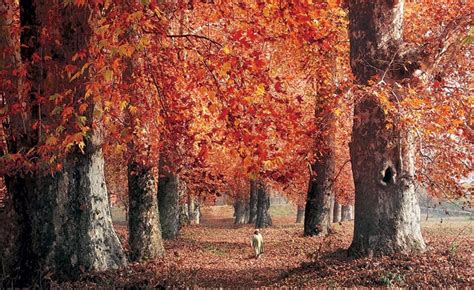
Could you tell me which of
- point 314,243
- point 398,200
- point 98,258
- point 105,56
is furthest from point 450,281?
point 314,243

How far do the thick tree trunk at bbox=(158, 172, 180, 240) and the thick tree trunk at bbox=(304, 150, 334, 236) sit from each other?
576 cm

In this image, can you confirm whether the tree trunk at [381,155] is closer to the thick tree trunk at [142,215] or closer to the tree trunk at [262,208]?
the thick tree trunk at [142,215]

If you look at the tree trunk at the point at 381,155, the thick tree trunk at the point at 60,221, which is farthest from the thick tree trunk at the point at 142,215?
the tree trunk at the point at 381,155

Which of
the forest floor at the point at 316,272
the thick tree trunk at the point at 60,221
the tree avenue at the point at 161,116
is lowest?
the forest floor at the point at 316,272

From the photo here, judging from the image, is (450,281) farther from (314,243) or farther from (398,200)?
(314,243)

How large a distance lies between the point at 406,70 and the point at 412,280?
449 centimetres

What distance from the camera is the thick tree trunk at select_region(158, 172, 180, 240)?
22.1 meters

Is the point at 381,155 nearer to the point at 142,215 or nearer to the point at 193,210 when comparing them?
the point at 142,215

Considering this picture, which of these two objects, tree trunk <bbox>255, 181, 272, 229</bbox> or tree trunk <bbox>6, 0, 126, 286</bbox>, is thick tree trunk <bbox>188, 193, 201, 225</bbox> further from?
tree trunk <bbox>6, 0, 126, 286</bbox>

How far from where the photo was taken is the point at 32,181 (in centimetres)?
993

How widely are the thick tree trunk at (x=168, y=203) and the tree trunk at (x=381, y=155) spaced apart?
11.2 meters

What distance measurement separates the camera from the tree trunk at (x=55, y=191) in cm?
973

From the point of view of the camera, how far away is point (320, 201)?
22.4m

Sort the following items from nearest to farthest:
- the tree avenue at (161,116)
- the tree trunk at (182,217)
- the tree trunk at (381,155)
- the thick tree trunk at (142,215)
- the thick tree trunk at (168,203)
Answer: the tree avenue at (161,116) < the tree trunk at (381,155) < the thick tree trunk at (142,215) < the thick tree trunk at (168,203) < the tree trunk at (182,217)
